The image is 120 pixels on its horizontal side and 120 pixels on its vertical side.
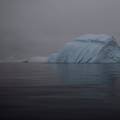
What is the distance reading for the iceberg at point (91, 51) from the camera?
3211 millimetres

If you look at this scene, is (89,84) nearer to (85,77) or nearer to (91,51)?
(85,77)

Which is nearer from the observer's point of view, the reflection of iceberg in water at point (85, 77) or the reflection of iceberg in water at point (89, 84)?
the reflection of iceberg in water at point (89, 84)

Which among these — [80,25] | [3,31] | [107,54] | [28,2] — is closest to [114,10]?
[80,25]

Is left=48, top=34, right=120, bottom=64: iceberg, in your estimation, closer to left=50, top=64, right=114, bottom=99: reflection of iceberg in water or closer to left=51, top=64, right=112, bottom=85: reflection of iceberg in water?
left=51, top=64, right=112, bottom=85: reflection of iceberg in water

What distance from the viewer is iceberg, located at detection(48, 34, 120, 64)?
3.21 meters

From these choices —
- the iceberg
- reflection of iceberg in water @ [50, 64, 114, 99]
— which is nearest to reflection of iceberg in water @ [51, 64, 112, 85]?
reflection of iceberg in water @ [50, 64, 114, 99]

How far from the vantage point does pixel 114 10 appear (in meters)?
3.67

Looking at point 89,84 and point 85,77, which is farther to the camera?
point 85,77

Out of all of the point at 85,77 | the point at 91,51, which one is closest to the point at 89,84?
the point at 85,77

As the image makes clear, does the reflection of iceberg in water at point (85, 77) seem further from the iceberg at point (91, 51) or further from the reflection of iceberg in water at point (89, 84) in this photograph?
the iceberg at point (91, 51)

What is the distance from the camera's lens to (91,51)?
128 inches

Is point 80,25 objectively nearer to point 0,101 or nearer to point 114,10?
point 114,10

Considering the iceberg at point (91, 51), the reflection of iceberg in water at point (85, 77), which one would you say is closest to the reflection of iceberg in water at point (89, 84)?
the reflection of iceberg in water at point (85, 77)

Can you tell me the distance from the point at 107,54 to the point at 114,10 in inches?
25.7
